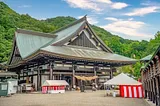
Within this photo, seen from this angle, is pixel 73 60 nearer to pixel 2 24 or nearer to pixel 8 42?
pixel 8 42

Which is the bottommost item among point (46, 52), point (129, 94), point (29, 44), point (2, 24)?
point (129, 94)

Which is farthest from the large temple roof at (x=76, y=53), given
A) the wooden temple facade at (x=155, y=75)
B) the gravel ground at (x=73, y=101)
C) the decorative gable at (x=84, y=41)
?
the wooden temple facade at (x=155, y=75)

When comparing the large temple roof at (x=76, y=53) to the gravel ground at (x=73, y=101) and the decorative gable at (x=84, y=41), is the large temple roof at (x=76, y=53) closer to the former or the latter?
the decorative gable at (x=84, y=41)

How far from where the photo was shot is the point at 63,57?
2322 centimetres

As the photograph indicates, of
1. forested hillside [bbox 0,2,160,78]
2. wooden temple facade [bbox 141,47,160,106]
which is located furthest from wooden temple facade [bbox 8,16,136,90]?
wooden temple facade [bbox 141,47,160,106]

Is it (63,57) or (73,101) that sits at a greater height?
(63,57)

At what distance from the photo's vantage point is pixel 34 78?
1093 inches

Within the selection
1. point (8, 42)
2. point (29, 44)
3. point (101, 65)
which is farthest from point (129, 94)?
point (8, 42)

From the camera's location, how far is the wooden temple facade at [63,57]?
79.9 ft

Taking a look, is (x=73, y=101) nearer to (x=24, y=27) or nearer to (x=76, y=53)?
(x=76, y=53)

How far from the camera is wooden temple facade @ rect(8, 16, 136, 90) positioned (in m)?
24.3

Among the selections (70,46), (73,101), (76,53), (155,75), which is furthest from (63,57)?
(155,75)

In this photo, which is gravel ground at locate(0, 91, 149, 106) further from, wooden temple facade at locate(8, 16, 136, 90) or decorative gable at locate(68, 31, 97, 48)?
decorative gable at locate(68, 31, 97, 48)

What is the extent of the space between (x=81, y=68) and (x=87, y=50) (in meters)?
3.77
